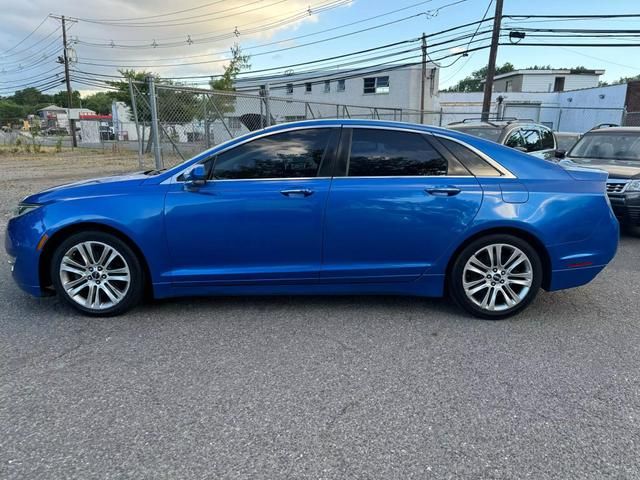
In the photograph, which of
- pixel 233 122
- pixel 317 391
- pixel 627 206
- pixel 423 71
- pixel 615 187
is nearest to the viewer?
pixel 317 391

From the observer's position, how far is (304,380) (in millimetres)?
2998

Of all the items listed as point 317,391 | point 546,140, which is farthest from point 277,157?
point 546,140

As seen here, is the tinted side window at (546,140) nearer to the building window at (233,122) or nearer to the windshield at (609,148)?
the windshield at (609,148)

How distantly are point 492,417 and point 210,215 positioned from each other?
8.12ft

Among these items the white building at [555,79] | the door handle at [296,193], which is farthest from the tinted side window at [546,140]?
the white building at [555,79]

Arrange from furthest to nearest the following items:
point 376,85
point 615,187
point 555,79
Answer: point 555,79 < point 376,85 < point 615,187

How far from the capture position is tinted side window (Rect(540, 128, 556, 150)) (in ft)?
30.3

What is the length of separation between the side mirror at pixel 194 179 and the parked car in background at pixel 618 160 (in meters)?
6.03

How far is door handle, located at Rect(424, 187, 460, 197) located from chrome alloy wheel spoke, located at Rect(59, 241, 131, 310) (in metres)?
2.56

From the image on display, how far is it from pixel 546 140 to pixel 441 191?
675 cm

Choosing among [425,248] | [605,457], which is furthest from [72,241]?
[605,457]

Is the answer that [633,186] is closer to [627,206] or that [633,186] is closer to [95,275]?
[627,206]

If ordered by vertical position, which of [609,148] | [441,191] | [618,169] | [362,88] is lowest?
[441,191]

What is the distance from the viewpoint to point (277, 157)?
3934mm
